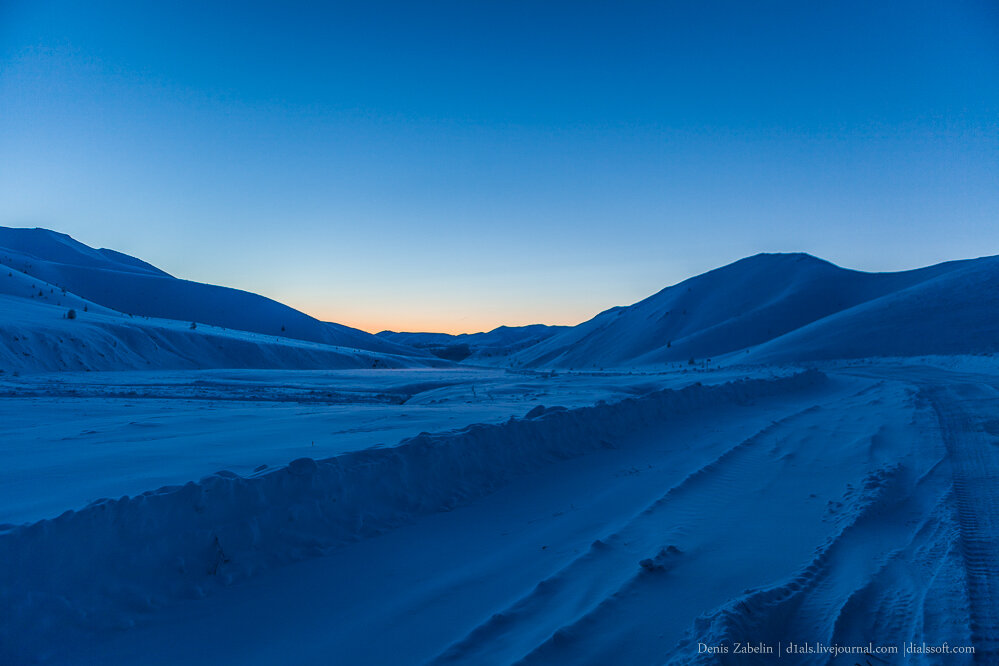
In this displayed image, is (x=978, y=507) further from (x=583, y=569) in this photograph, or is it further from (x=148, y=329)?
(x=148, y=329)

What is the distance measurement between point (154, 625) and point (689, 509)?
468 centimetres

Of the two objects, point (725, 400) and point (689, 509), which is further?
point (725, 400)

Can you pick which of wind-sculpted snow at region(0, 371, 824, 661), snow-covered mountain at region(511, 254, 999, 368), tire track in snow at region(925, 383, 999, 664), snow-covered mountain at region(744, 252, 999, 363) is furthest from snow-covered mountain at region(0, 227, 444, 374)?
snow-covered mountain at region(744, 252, 999, 363)

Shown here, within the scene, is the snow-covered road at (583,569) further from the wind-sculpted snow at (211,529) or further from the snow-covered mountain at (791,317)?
the snow-covered mountain at (791,317)

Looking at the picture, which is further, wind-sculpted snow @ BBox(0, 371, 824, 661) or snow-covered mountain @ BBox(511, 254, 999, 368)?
snow-covered mountain @ BBox(511, 254, 999, 368)

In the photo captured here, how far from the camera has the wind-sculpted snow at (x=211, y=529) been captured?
3.51 m

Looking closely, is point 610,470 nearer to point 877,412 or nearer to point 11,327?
point 877,412

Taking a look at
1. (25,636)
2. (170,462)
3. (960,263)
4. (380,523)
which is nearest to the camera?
(25,636)

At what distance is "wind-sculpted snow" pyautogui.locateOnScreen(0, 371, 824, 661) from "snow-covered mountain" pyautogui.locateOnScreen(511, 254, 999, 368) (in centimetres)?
3826

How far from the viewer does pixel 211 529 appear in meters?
4.37

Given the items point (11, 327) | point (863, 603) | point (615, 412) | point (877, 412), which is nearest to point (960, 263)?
point (877, 412)

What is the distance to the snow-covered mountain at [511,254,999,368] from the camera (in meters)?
37.8

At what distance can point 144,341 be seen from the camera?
29.1 m

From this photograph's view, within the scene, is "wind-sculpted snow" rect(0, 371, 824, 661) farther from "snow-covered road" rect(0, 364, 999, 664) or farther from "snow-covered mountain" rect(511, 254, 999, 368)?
"snow-covered mountain" rect(511, 254, 999, 368)
